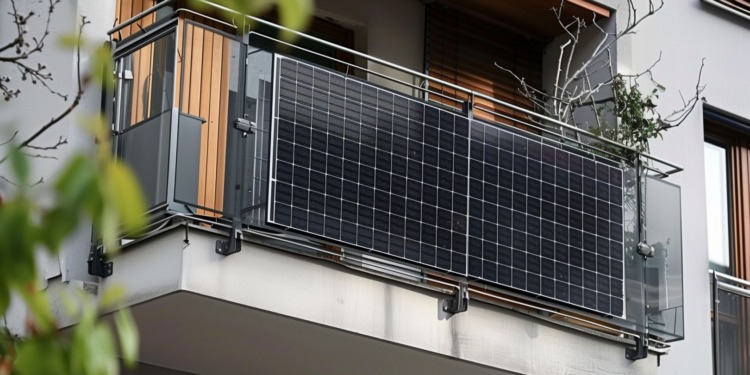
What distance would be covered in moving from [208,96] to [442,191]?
1.58 meters

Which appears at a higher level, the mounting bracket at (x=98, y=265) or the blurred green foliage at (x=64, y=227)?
the mounting bracket at (x=98, y=265)

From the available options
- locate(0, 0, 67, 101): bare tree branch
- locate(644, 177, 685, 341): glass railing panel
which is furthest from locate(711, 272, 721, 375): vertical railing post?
locate(0, 0, 67, 101): bare tree branch

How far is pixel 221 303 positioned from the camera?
6.97 meters

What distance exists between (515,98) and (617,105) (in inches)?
Result: 44.3

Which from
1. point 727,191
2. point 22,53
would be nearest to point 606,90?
point 727,191

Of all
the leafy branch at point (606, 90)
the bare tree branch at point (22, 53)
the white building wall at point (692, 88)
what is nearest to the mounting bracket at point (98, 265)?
the bare tree branch at point (22, 53)

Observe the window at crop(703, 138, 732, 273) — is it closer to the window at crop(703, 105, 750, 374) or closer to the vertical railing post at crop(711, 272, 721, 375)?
the window at crop(703, 105, 750, 374)

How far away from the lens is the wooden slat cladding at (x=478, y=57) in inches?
425

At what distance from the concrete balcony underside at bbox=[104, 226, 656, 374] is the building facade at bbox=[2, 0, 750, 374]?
0.01m

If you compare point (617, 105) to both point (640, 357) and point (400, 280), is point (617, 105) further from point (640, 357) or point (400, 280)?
point (400, 280)

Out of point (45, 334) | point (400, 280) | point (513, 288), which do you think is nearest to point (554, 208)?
point (513, 288)

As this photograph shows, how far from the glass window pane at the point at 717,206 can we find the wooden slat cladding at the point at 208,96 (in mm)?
5903

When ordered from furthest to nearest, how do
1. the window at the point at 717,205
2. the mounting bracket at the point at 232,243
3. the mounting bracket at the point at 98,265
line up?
the window at the point at 717,205 → the mounting bracket at the point at 98,265 → the mounting bracket at the point at 232,243

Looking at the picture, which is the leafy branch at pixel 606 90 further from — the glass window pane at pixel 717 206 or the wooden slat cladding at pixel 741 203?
the wooden slat cladding at pixel 741 203
